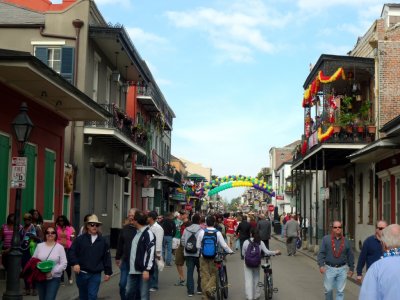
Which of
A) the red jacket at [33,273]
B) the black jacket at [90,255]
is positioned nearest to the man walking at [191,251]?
the black jacket at [90,255]

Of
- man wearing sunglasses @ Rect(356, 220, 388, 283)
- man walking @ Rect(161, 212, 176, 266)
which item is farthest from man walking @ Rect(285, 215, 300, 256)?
man wearing sunglasses @ Rect(356, 220, 388, 283)

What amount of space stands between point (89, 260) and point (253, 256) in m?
3.90

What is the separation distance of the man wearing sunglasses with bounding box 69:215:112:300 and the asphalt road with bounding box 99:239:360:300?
3.75m

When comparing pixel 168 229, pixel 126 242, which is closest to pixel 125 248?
pixel 126 242

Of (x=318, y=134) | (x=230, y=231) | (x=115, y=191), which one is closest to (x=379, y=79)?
(x=318, y=134)

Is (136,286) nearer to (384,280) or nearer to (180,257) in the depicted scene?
(180,257)

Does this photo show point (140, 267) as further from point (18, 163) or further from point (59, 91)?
point (59, 91)

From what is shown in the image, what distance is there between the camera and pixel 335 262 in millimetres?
10273

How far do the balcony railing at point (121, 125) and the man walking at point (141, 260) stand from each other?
10912 millimetres

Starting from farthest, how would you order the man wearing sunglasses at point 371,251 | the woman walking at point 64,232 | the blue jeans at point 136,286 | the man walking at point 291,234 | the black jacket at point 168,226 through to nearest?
the man walking at point 291,234 → the black jacket at point 168,226 → the woman walking at point 64,232 → the man wearing sunglasses at point 371,251 → the blue jeans at point 136,286

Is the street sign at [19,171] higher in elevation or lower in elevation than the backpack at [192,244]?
higher

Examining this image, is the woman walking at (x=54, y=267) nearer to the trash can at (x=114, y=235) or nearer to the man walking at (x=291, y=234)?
the trash can at (x=114, y=235)

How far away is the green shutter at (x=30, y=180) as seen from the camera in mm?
15398

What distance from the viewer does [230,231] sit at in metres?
26.1
